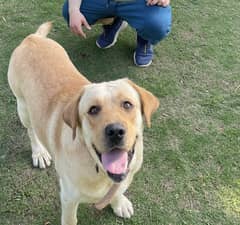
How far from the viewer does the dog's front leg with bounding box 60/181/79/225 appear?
8.27 feet

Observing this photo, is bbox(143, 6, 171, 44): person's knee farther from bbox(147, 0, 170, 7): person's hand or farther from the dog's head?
the dog's head

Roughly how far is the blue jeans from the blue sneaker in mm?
137

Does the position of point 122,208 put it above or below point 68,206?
below

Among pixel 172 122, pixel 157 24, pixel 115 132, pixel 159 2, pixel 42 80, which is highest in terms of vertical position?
pixel 115 132

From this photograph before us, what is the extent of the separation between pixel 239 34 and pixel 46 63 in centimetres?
218

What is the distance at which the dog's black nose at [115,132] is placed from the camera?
2.09 meters

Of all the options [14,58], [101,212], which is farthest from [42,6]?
[101,212]

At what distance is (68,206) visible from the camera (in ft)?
8.55

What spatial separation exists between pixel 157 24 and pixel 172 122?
77cm

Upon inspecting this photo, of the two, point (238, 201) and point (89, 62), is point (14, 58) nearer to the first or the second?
point (89, 62)

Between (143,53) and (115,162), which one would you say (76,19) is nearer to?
(143,53)

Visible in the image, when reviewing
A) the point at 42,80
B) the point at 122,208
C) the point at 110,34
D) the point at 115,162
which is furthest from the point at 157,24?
the point at 115,162

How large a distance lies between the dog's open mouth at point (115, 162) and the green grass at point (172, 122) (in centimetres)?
77

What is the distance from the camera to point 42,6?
14.8 feet
